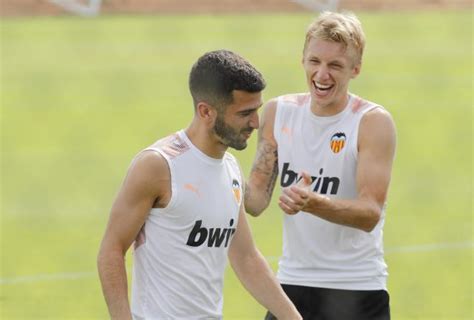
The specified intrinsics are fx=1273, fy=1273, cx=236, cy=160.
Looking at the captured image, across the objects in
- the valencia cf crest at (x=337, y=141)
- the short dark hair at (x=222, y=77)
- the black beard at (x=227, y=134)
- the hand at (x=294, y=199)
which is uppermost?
the short dark hair at (x=222, y=77)

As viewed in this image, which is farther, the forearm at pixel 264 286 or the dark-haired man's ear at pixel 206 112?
the forearm at pixel 264 286

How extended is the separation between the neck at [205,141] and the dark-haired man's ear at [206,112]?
3cm

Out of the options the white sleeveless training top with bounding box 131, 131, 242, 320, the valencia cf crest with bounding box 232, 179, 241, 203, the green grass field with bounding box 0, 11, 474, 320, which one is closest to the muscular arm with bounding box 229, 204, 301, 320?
the valencia cf crest with bounding box 232, 179, 241, 203

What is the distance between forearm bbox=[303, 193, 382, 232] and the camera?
16.2 feet

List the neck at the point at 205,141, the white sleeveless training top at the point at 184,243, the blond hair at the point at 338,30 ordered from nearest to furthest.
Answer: the white sleeveless training top at the point at 184,243 < the neck at the point at 205,141 < the blond hair at the point at 338,30

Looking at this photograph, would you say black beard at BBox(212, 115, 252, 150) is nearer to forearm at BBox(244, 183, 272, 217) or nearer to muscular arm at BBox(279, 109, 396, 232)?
muscular arm at BBox(279, 109, 396, 232)

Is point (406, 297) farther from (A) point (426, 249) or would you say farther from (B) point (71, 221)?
(B) point (71, 221)

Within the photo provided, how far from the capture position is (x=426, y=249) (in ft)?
33.0

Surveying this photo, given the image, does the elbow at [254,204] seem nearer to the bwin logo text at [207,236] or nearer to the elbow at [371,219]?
the elbow at [371,219]

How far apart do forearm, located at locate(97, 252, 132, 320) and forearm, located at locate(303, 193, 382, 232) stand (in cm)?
89

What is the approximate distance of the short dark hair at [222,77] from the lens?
4.52m

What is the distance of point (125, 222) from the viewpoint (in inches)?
171

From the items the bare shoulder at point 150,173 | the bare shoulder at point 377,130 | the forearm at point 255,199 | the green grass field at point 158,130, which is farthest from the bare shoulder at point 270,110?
the green grass field at point 158,130

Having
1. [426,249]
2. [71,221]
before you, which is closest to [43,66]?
[71,221]
